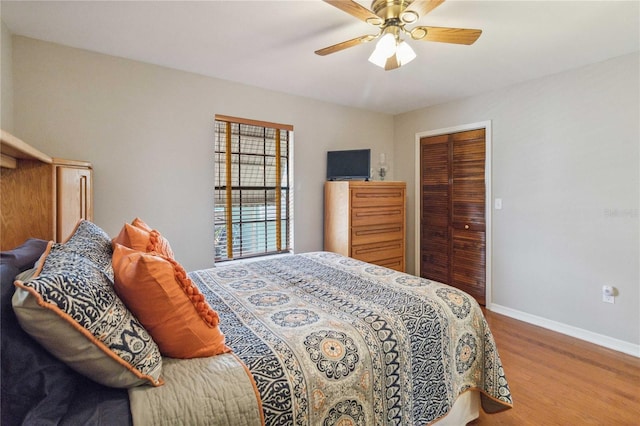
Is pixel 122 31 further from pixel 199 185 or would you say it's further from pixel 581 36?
pixel 581 36

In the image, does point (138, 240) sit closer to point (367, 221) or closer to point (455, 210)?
point (367, 221)

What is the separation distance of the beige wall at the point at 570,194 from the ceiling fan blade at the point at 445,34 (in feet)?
5.76

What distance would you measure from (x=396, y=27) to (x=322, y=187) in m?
2.22

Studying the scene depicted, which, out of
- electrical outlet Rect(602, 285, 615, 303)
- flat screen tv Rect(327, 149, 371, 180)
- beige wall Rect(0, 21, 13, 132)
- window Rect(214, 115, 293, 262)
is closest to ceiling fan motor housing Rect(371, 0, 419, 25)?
window Rect(214, 115, 293, 262)

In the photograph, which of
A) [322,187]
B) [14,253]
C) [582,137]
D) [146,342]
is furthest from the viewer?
[322,187]

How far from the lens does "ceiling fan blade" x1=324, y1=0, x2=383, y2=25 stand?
152 cm

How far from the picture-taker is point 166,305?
3.34ft

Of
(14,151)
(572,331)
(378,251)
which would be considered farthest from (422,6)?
(572,331)

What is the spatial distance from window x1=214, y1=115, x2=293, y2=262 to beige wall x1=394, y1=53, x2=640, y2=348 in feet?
7.60

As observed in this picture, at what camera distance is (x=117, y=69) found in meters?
2.58

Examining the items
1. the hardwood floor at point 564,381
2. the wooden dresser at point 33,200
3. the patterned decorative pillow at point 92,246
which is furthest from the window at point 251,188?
the hardwood floor at point 564,381

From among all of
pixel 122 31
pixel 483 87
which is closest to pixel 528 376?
pixel 483 87

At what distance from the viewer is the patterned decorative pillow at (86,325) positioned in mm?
767

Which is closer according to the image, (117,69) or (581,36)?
(581,36)
